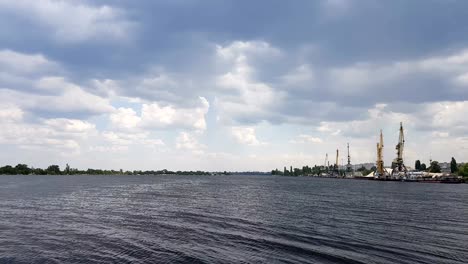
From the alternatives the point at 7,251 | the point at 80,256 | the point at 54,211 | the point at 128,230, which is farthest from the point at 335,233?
the point at 54,211

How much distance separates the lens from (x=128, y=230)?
1684 inches

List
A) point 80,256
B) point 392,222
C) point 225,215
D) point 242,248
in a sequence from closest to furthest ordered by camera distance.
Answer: point 80,256
point 242,248
point 392,222
point 225,215

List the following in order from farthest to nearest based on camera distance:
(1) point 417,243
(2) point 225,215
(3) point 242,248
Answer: (2) point 225,215
(1) point 417,243
(3) point 242,248

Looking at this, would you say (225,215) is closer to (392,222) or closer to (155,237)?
(155,237)

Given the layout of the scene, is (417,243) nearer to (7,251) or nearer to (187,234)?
(187,234)

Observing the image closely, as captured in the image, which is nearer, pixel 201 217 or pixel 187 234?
pixel 187 234

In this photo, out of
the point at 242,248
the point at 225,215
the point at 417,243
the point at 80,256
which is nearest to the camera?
the point at 80,256

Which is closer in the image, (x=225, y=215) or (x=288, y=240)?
(x=288, y=240)

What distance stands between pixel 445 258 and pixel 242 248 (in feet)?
61.6

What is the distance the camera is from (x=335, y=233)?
4159 cm

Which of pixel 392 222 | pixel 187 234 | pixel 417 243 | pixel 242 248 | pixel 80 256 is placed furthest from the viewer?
pixel 392 222

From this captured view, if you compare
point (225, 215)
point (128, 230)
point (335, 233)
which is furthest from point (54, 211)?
point (335, 233)

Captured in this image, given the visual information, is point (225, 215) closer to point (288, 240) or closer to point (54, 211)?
point (288, 240)

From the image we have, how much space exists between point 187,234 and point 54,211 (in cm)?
3218
